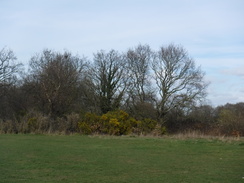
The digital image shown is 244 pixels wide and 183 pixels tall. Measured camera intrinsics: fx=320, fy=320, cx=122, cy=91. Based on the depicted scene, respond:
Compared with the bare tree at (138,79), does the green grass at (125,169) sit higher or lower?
lower

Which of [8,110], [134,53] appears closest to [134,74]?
[134,53]

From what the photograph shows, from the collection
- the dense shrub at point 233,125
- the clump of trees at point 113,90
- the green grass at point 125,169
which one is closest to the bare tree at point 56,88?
the clump of trees at point 113,90

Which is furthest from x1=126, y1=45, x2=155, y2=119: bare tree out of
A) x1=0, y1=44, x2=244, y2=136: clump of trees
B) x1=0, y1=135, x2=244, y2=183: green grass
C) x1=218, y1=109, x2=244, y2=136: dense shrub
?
Answer: x1=0, y1=135, x2=244, y2=183: green grass

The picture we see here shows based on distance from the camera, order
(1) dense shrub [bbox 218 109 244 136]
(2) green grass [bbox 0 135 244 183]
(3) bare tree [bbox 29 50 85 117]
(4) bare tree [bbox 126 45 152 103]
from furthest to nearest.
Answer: (4) bare tree [bbox 126 45 152 103]
(3) bare tree [bbox 29 50 85 117]
(1) dense shrub [bbox 218 109 244 136]
(2) green grass [bbox 0 135 244 183]

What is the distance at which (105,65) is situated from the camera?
4772 cm

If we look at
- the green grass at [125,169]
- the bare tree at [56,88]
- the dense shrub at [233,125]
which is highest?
the bare tree at [56,88]

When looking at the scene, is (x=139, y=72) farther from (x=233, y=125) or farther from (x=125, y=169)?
(x=125, y=169)

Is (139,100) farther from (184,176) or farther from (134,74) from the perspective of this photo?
(184,176)

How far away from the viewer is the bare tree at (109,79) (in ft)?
150

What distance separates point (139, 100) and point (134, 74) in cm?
426

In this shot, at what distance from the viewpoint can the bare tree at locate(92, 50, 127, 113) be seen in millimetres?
45625

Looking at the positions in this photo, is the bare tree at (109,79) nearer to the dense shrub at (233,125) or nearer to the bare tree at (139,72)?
the bare tree at (139,72)

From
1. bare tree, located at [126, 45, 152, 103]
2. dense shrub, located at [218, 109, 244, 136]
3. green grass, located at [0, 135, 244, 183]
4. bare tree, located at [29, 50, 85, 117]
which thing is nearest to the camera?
green grass, located at [0, 135, 244, 183]

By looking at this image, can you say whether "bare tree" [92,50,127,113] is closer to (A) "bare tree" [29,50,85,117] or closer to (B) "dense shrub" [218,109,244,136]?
(A) "bare tree" [29,50,85,117]
